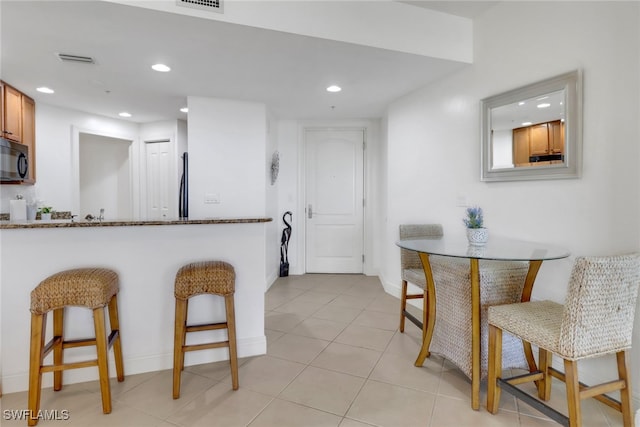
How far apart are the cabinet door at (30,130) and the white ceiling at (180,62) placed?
15 centimetres

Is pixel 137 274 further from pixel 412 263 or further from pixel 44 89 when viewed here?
pixel 44 89

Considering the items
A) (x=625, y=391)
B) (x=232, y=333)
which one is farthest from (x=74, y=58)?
(x=625, y=391)

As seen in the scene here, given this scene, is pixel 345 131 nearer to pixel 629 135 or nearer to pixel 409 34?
pixel 409 34

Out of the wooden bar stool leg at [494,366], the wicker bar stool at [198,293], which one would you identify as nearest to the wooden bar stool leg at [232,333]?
the wicker bar stool at [198,293]

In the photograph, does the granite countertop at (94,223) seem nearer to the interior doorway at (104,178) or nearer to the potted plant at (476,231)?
the potted plant at (476,231)

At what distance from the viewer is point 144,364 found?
7.14ft

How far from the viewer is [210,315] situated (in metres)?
2.29

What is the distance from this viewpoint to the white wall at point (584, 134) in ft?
5.83

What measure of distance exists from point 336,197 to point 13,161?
372 cm

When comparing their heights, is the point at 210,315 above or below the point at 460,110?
below

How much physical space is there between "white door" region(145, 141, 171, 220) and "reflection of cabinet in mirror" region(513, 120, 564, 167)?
179 inches

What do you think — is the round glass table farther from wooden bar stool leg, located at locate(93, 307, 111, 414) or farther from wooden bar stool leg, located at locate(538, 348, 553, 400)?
wooden bar stool leg, located at locate(93, 307, 111, 414)

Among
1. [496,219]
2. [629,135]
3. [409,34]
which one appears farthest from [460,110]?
[629,135]

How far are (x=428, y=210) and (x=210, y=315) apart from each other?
7.53 ft
